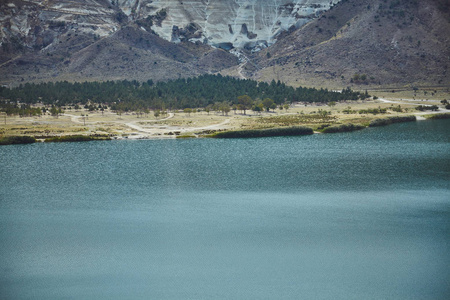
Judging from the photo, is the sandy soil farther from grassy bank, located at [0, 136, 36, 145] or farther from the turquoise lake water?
the turquoise lake water

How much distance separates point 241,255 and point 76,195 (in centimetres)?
2579

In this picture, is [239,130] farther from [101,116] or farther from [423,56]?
[423,56]

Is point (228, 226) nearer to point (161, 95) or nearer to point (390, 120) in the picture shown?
point (390, 120)

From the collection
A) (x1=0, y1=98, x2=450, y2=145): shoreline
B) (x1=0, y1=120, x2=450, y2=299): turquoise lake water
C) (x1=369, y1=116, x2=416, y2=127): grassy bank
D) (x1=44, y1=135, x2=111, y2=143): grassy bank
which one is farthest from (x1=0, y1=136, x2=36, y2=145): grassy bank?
(x1=369, y1=116, x2=416, y2=127): grassy bank

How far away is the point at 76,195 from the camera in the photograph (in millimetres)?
55156

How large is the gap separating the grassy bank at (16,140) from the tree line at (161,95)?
4136 centimetres

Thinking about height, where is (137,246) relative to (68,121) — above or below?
below

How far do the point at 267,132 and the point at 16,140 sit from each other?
49.5m

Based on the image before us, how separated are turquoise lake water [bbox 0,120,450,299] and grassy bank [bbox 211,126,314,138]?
21.7 m

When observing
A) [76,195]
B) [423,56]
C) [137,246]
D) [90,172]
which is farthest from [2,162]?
[423,56]

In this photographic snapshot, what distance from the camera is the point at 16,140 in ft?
304

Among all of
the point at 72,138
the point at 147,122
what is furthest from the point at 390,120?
the point at 72,138

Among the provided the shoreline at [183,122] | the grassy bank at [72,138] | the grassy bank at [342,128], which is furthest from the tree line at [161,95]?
the grassy bank at [342,128]

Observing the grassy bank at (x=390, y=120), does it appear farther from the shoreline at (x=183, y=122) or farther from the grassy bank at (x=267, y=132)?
the grassy bank at (x=267, y=132)
